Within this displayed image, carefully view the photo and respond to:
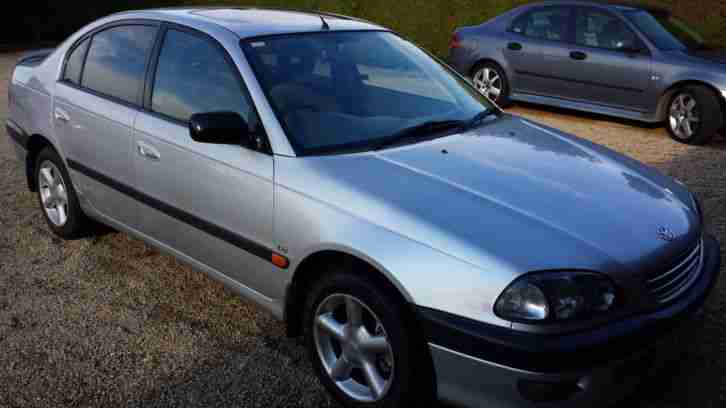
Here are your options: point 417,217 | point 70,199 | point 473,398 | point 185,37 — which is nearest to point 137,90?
point 185,37

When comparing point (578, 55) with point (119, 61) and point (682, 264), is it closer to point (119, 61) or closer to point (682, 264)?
point (119, 61)

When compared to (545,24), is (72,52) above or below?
above

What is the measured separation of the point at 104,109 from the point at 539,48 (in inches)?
251

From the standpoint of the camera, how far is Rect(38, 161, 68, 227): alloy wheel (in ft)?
15.7

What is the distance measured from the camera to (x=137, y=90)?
3.99 m

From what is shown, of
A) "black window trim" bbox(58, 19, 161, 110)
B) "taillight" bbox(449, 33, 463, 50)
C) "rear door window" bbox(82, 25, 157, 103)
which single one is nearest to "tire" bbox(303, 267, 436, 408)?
"black window trim" bbox(58, 19, 161, 110)

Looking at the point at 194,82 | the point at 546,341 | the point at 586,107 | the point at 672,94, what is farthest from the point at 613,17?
the point at 546,341

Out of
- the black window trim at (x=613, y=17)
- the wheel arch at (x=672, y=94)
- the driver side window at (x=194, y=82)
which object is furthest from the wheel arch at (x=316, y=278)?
the black window trim at (x=613, y=17)

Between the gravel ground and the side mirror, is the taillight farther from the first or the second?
the side mirror

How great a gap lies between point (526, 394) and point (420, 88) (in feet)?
6.46

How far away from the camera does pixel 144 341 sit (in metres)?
3.61

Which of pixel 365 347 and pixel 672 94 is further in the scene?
pixel 672 94

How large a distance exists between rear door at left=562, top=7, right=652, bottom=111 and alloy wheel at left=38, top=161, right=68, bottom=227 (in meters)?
6.22

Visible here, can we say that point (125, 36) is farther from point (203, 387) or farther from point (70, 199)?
point (203, 387)
